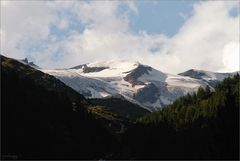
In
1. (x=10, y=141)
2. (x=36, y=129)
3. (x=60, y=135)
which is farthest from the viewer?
(x=60, y=135)

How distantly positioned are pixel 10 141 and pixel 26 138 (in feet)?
21.1

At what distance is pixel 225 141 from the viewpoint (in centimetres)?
9044

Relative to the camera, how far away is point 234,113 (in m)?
93.8

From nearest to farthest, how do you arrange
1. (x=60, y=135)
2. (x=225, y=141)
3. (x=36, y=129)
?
1. (x=225, y=141)
2. (x=36, y=129)
3. (x=60, y=135)

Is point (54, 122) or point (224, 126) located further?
point (54, 122)

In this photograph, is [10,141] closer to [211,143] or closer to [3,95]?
[3,95]

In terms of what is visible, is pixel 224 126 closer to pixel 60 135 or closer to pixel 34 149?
pixel 34 149

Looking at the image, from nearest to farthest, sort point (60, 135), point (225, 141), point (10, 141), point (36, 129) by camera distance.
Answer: point (225, 141), point (10, 141), point (36, 129), point (60, 135)

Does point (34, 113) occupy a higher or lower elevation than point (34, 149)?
higher

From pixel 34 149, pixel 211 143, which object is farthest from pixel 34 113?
pixel 211 143

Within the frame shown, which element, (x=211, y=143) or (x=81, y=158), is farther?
(x=81, y=158)

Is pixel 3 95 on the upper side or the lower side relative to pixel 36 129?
upper

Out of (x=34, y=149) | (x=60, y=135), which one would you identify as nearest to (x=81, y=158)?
(x=60, y=135)

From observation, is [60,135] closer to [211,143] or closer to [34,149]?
[34,149]
